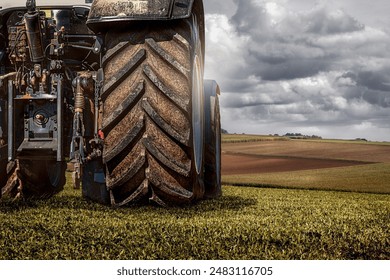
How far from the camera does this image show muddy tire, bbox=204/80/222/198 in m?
7.56

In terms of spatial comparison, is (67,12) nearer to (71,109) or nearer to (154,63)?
(71,109)

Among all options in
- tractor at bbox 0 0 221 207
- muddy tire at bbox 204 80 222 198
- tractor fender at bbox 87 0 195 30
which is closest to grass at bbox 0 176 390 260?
tractor at bbox 0 0 221 207

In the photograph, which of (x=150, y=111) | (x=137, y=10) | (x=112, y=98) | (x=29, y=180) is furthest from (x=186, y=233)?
(x=29, y=180)

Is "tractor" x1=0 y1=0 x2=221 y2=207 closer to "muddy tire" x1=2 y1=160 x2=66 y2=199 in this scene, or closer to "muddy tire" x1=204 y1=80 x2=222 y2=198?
"muddy tire" x1=204 y1=80 x2=222 y2=198

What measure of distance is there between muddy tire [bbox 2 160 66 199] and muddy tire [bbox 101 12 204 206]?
240cm

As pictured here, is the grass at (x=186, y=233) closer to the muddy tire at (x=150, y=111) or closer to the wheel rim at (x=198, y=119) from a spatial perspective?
the muddy tire at (x=150, y=111)

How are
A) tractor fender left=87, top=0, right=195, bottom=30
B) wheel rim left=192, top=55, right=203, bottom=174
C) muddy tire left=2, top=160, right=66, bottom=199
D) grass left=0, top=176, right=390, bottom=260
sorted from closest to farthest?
grass left=0, top=176, right=390, bottom=260 < tractor fender left=87, top=0, right=195, bottom=30 < wheel rim left=192, top=55, right=203, bottom=174 < muddy tire left=2, top=160, right=66, bottom=199

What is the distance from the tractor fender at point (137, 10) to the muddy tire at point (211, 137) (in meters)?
2.33

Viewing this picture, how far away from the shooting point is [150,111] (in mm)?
5293

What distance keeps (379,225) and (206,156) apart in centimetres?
240

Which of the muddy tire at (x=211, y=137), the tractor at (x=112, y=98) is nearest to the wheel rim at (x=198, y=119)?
the tractor at (x=112, y=98)

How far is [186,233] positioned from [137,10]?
6.47ft

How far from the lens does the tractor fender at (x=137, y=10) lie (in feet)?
17.3

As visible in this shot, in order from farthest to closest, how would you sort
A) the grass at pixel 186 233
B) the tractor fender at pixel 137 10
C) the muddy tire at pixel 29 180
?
the muddy tire at pixel 29 180 → the tractor fender at pixel 137 10 → the grass at pixel 186 233
